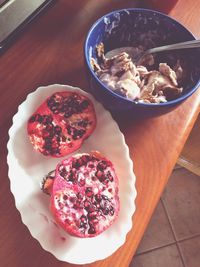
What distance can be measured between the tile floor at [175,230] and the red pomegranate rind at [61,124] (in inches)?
23.8

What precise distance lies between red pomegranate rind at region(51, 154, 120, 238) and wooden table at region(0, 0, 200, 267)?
0.18ft

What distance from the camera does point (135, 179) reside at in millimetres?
532

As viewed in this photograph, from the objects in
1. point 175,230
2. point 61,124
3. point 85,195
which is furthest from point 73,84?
point 175,230

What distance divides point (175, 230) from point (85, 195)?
2.23 feet

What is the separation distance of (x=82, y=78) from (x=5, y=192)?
23cm

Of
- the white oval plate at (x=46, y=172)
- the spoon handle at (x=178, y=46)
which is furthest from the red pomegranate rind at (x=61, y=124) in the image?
the spoon handle at (x=178, y=46)

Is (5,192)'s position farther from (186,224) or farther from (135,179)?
(186,224)

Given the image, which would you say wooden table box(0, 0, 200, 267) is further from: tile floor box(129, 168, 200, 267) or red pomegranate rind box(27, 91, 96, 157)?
tile floor box(129, 168, 200, 267)

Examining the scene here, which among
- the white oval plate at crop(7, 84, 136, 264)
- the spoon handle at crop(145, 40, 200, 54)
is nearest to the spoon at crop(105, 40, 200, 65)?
the spoon handle at crop(145, 40, 200, 54)

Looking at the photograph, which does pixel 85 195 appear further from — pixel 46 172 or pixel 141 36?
pixel 141 36

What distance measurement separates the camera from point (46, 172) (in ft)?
1.69

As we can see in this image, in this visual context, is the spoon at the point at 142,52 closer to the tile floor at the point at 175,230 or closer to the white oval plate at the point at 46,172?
the white oval plate at the point at 46,172

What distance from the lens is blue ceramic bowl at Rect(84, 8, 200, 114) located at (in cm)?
55

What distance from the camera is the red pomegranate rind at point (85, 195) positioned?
17.9 inches
